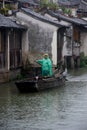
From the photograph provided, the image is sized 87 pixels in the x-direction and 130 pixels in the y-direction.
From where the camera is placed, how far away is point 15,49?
37188mm

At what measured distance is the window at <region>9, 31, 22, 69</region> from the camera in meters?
36.3

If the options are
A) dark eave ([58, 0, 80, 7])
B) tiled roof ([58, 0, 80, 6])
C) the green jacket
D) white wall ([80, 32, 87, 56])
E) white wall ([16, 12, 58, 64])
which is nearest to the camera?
the green jacket

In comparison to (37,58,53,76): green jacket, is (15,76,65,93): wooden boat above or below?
below

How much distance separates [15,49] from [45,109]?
1516 centimetres

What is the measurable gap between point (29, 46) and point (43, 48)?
141 centimetres

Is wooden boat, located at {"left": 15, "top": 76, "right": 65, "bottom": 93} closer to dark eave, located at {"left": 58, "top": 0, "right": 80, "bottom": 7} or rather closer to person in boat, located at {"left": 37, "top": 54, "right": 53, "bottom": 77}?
person in boat, located at {"left": 37, "top": 54, "right": 53, "bottom": 77}

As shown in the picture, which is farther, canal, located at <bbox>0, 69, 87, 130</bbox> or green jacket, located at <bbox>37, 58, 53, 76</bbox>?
green jacket, located at <bbox>37, 58, 53, 76</bbox>

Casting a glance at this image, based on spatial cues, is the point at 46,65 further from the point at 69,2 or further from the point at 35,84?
the point at 69,2

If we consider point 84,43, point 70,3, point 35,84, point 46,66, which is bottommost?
point 84,43

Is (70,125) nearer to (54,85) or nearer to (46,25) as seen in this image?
(54,85)

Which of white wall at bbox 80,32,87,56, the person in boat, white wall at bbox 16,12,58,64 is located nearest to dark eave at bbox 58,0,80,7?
white wall at bbox 80,32,87,56

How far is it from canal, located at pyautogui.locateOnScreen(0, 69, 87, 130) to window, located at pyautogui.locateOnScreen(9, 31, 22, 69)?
4.05m

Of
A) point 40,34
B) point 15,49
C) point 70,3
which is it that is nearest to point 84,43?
point 40,34

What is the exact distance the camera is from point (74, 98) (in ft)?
86.3
